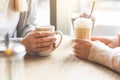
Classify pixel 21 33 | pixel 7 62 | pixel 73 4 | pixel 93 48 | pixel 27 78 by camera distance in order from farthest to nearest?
pixel 73 4 → pixel 21 33 → pixel 93 48 → pixel 27 78 → pixel 7 62

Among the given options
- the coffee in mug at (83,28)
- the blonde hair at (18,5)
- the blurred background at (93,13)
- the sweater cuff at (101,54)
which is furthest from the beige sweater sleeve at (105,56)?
the blurred background at (93,13)

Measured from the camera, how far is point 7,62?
563mm

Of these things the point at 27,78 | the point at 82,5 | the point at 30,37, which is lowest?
the point at 27,78

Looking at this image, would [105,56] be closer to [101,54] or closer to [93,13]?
[101,54]

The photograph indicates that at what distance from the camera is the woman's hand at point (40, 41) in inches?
41.1

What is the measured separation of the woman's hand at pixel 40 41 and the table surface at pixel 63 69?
0.04 m

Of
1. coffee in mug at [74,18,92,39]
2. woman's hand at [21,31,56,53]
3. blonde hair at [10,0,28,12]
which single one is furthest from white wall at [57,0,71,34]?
woman's hand at [21,31,56,53]

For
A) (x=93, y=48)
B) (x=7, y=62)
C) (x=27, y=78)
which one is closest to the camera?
(x=7, y=62)

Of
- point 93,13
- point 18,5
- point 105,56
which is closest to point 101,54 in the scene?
point 105,56

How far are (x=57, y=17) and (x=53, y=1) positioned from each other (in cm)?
11

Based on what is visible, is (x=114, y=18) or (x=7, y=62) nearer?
(x=7, y=62)

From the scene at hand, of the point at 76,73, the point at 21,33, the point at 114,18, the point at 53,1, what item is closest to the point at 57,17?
the point at 53,1

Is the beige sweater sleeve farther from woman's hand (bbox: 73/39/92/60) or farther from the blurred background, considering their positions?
the blurred background

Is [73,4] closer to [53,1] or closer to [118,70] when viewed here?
[53,1]
